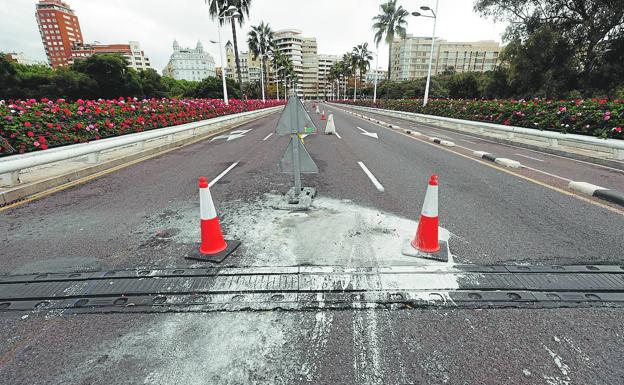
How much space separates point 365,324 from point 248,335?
0.93m

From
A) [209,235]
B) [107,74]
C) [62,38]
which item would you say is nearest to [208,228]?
Result: [209,235]

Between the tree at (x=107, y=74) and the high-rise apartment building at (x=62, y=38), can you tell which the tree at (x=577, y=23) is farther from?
the high-rise apartment building at (x=62, y=38)

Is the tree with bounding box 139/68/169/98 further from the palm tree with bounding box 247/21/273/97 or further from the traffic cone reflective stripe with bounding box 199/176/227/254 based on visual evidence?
the traffic cone reflective stripe with bounding box 199/176/227/254

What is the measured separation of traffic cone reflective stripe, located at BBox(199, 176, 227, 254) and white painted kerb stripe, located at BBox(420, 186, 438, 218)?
245 centimetres

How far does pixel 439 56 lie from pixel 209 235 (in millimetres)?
162255

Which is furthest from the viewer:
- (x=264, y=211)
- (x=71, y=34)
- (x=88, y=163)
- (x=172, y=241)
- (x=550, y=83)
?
(x=71, y=34)

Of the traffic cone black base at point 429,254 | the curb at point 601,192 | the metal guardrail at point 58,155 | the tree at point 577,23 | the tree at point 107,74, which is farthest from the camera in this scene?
the tree at point 107,74

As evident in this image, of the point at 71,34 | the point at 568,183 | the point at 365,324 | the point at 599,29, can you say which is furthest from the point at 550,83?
the point at 71,34

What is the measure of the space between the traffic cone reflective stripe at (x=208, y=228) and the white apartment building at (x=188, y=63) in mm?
180202

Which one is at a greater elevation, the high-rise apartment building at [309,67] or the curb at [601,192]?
the high-rise apartment building at [309,67]

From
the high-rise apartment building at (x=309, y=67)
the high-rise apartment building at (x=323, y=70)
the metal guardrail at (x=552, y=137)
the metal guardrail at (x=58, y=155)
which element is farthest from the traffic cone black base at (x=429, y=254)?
the high-rise apartment building at (x=323, y=70)

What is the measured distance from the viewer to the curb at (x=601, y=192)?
509 cm

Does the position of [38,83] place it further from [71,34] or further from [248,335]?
[71,34]

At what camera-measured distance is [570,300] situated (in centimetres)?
264
